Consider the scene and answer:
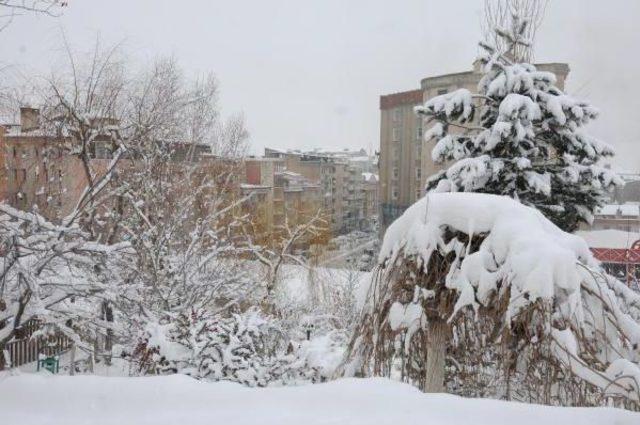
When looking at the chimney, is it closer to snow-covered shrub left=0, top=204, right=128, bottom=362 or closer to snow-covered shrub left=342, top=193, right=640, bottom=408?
snow-covered shrub left=0, top=204, right=128, bottom=362

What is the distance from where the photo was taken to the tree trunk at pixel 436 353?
3570 mm

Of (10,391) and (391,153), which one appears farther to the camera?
(391,153)

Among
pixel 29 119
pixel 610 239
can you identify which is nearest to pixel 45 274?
pixel 29 119

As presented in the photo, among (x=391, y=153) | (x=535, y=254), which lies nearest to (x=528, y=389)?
(x=535, y=254)

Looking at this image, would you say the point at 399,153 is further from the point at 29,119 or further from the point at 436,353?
the point at 436,353

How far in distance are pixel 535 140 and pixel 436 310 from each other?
4590 mm

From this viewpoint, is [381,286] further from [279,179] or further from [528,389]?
[279,179]

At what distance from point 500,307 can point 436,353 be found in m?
0.71

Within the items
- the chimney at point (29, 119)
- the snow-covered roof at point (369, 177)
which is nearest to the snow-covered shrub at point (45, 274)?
the chimney at point (29, 119)

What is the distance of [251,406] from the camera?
276cm

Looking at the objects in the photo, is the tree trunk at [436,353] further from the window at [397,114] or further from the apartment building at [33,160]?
the window at [397,114]

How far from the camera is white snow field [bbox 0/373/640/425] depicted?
2566 mm

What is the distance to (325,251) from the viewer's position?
85.3 ft

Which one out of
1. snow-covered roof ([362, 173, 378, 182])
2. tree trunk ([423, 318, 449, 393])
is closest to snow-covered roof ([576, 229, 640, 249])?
tree trunk ([423, 318, 449, 393])
